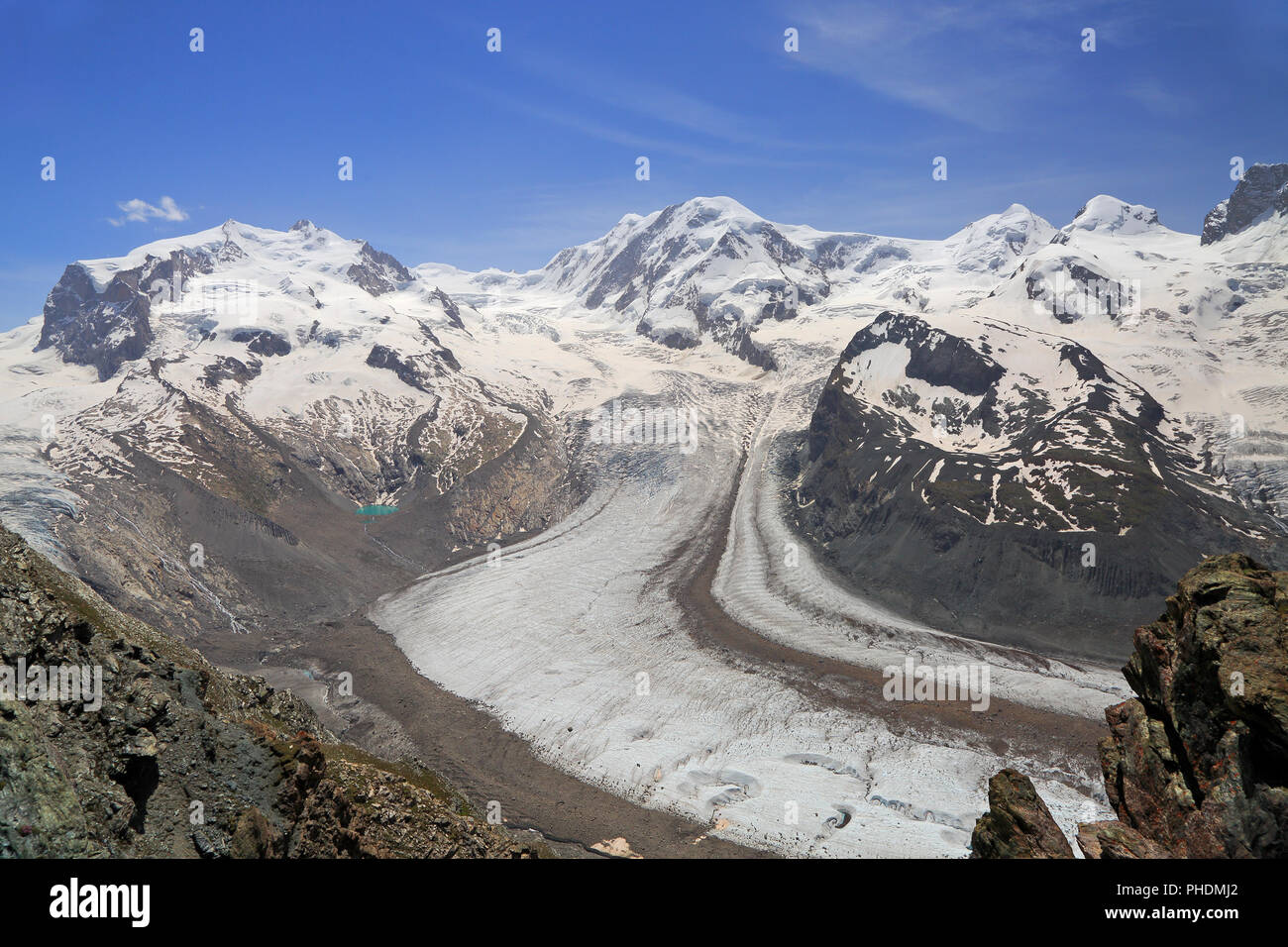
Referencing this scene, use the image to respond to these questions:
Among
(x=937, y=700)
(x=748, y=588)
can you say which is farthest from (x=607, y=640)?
(x=937, y=700)

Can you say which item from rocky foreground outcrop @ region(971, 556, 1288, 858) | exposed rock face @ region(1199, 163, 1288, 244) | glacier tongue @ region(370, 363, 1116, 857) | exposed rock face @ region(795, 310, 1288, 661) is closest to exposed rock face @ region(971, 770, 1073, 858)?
rocky foreground outcrop @ region(971, 556, 1288, 858)

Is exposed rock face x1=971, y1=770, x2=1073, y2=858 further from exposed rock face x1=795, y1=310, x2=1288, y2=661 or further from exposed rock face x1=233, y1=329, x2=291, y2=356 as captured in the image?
exposed rock face x1=233, y1=329, x2=291, y2=356

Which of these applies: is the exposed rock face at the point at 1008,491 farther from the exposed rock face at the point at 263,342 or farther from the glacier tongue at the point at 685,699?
the exposed rock face at the point at 263,342

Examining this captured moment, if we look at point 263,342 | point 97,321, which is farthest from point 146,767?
point 97,321
